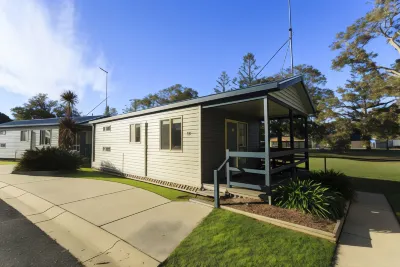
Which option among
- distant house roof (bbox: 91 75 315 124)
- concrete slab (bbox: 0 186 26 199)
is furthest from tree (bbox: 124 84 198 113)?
concrete slab (bbox: 0 186 26 199)

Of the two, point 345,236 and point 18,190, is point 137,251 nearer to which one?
point 345,236

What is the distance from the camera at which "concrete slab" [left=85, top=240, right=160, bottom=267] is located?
2.75m

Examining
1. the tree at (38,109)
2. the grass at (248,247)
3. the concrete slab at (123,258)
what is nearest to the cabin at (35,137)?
the concrete slab at (123,258)

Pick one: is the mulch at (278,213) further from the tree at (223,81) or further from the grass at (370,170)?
the tree at (223,81)

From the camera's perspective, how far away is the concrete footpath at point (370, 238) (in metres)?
2.84

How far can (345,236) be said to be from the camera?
3559mm

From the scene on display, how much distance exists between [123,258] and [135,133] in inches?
259

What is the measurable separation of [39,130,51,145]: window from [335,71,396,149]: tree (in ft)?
103

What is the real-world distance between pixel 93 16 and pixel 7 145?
1697cm

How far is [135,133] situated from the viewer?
892 centimetres

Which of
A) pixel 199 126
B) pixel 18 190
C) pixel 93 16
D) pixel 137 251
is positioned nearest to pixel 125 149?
pixel 18 190

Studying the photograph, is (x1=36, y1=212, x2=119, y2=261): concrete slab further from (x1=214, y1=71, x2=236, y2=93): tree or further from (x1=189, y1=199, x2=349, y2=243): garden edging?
(x1=214, y1=71, x2=236, y2=93): tree

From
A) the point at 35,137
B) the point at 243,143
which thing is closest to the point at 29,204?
the point at 243,143

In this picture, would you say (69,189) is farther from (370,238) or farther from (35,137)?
(35,137)
